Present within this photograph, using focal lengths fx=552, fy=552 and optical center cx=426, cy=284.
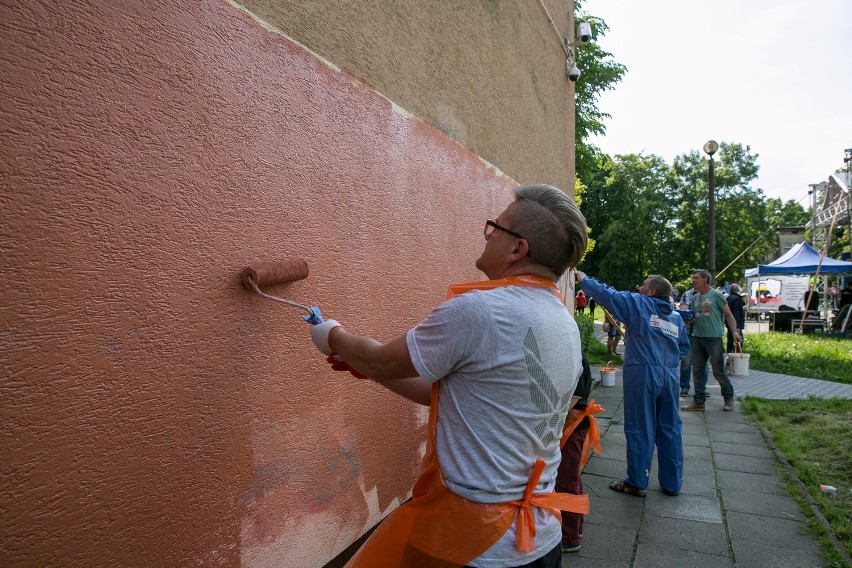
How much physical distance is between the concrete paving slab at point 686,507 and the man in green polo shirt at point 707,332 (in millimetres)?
3226

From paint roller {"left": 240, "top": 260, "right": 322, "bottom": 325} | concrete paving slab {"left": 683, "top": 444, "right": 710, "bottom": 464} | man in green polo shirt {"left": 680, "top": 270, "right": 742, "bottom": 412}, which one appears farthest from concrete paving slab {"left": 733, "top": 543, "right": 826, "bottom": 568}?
man in green polo shirt {"left": 680, "top": 270, "right": 742, "bottom": 412}

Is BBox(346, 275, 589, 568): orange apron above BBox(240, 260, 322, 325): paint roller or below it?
below

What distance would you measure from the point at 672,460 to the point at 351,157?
11.8ft

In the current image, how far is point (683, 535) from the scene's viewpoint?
3809mm

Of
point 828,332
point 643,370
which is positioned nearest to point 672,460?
point 643,370

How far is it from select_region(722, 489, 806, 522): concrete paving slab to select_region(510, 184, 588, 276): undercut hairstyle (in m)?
3.65

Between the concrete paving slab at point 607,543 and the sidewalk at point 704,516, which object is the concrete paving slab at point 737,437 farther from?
the concrete paving slab at point 607,543

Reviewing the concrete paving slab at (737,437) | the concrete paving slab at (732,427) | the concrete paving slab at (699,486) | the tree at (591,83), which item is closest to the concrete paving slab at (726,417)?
the concrete paving slab at (732,427)

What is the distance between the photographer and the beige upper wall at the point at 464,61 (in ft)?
8.99

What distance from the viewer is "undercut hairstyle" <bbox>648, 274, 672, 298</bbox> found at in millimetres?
4727

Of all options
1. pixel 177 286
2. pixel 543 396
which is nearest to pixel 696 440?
pixel 543 396

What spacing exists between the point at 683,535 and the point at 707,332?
13.5 ft

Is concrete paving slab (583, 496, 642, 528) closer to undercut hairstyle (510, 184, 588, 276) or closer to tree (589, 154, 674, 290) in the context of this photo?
undercut hairstyle (510, 184, 588, 276)

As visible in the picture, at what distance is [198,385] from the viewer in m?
1.97
